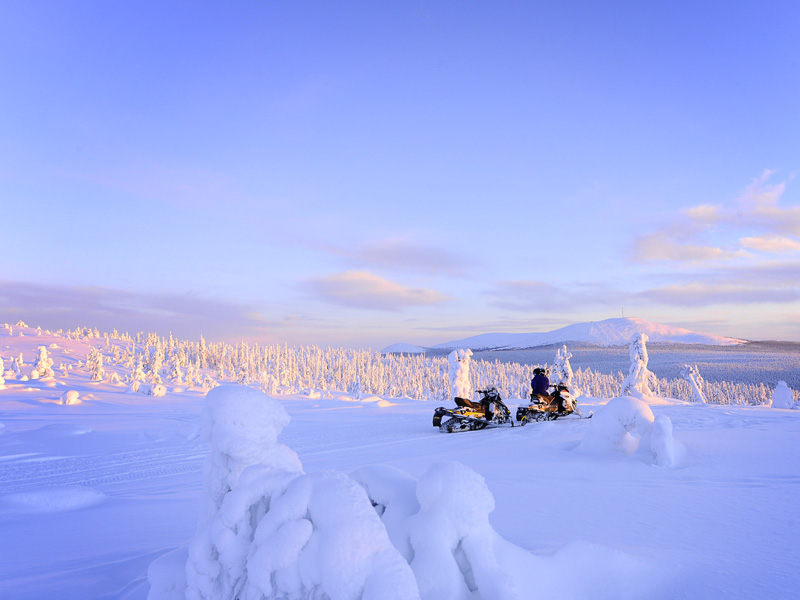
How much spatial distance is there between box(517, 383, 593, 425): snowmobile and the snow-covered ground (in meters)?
2.16

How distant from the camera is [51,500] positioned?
5.78m

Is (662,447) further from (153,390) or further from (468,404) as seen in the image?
(153,390)

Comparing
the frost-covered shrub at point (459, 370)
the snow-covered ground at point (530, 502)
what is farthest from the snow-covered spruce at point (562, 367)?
the snow-covered ground at point (530, 502)

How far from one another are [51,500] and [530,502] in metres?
5.97

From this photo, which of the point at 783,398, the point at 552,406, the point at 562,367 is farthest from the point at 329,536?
the point at 562,367

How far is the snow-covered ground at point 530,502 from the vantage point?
2.96 m

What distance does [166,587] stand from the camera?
2.49 metres

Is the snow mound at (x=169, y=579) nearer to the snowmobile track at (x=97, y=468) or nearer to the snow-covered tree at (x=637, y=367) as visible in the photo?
the snowmobile track at (x=97, y=468)

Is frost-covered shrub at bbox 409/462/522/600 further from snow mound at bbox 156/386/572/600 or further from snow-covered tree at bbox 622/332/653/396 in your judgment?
snow-covered tree at bbox 622/332/653/396

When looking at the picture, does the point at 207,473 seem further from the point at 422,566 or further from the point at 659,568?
the point at 659,568

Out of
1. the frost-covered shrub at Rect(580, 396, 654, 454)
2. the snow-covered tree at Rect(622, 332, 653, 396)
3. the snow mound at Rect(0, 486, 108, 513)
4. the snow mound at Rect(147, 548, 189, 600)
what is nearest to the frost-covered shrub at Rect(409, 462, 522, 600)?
the snow mound at Rect(147, 548, 189, 600)

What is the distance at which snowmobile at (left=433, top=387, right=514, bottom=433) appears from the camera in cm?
1299

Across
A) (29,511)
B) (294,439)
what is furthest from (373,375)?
(29,511)

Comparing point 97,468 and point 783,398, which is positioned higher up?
point 97,468
